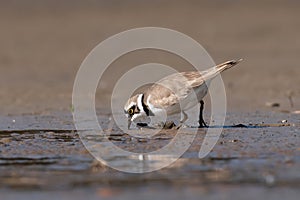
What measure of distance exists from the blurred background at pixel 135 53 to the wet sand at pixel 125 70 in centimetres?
3

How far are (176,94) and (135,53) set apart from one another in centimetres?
1050

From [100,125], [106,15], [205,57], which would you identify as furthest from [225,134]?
[106,15]

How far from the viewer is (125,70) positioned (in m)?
19.2

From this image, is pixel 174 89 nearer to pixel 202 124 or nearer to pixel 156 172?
pixel 202 124

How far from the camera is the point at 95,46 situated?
22.5 metres

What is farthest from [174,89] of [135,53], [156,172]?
[135,53]

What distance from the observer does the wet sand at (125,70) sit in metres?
7.77

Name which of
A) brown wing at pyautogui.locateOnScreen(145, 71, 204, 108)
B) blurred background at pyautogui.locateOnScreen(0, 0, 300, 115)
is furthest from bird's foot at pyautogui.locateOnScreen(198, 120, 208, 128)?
blurred background at pyautogui.locateOnScreen(0, 0, 300, 115)

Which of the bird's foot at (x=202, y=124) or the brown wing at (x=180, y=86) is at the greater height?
the brown wing at (x=180, y=86)

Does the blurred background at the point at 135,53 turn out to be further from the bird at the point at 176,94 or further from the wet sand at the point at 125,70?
the bird at the point at 176,94

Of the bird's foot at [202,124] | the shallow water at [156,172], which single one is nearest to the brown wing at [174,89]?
the shallow water at [156,172]

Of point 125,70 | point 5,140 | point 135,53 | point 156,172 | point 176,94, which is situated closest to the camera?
point 156,172

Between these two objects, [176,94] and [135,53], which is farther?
[135,53]

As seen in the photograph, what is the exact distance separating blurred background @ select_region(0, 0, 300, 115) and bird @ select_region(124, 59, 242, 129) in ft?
10.0
